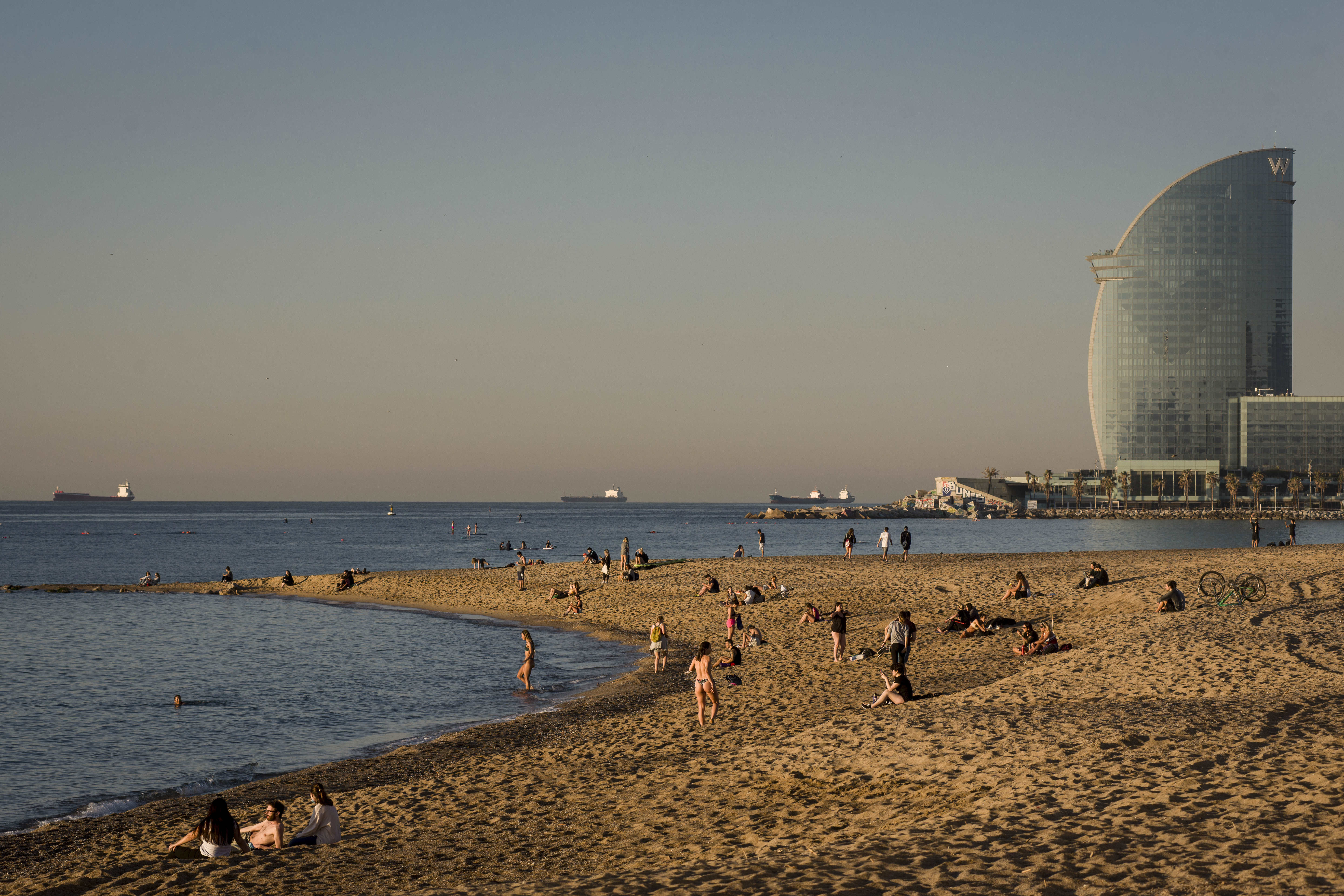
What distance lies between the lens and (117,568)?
75.2 meters

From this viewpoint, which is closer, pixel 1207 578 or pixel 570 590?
pixel 1207 578

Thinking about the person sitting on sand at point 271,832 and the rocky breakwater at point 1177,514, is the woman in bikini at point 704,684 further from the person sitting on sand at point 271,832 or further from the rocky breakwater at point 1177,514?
the rocky breakwater at point 1177,514

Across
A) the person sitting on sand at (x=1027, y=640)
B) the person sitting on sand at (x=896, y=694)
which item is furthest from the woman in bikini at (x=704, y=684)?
the person sitting on sand at (x=1027, y=640)

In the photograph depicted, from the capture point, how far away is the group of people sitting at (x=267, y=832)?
1168 centimetres

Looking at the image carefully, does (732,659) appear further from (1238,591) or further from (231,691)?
(1238,591)

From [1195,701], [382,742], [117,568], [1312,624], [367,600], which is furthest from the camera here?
[117,568]

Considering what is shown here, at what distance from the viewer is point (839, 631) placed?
75.9 feet

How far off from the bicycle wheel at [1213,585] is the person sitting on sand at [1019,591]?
4934 mm

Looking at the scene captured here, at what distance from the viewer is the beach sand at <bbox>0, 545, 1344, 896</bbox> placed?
9.26 metres

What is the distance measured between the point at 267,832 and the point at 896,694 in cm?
1044

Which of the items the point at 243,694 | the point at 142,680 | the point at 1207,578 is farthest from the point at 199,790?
the point at 1207,578

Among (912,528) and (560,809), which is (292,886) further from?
(912,528)

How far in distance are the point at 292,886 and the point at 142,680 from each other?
65.3 ft

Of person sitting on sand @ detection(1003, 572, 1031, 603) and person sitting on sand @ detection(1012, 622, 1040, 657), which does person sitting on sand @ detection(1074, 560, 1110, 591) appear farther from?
person sitting on sand @ detection(1012, 622, 1040, 657)
